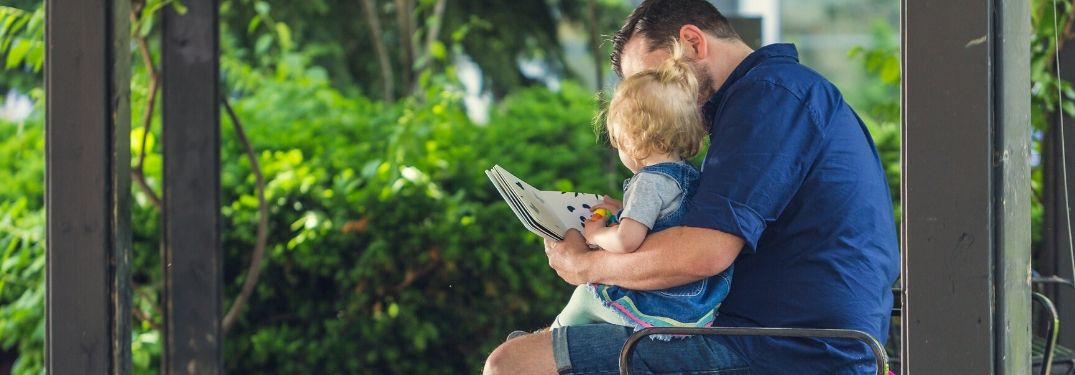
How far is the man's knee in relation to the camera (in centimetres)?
265

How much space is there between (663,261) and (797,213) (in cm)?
29

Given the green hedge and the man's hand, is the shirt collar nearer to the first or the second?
the man's hand

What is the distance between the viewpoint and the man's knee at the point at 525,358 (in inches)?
104

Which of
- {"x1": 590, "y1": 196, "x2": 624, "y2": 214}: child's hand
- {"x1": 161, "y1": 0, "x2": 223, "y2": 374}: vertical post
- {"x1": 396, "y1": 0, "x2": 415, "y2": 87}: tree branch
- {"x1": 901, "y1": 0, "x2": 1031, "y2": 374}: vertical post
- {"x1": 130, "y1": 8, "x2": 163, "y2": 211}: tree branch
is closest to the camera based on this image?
{"x1": 901, "y1": 0, "x2": 1031, "y2": 374}: vertical post

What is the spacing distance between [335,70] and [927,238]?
6.55 m

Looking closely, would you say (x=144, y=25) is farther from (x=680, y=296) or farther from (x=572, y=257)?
(x=680, y=296)

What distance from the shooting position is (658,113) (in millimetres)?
2545

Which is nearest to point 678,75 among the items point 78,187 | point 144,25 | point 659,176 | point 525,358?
point 659,176

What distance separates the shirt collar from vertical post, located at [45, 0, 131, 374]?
1.43m

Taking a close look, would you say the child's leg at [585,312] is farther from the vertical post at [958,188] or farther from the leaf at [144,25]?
the leaf at [144,25]

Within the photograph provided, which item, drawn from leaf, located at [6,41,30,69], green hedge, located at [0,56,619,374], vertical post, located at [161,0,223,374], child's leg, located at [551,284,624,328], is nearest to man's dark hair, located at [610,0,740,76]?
child's leg, located at [551,284,624,328]

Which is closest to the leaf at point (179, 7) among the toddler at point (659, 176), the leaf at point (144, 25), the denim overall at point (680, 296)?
the leaf at point (144, 25)

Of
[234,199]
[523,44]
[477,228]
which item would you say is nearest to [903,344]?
[477,228]

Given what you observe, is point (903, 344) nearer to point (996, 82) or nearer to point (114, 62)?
point (996, 82)
